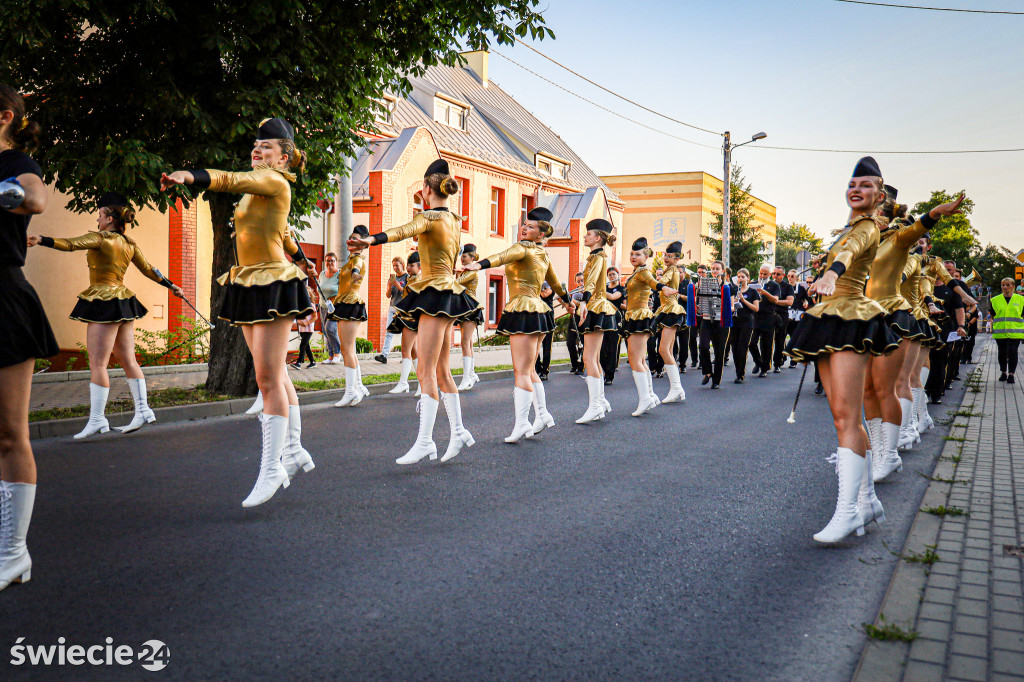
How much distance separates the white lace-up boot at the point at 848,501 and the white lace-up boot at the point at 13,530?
413cm

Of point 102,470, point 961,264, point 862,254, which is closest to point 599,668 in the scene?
point 862,254

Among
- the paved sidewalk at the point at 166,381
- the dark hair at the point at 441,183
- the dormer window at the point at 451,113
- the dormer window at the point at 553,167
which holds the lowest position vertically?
the paved sidewalk at the point at 166,381

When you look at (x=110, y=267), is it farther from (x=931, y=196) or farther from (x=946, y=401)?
(x=931, y=196)

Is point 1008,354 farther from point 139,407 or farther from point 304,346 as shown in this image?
point 139,407

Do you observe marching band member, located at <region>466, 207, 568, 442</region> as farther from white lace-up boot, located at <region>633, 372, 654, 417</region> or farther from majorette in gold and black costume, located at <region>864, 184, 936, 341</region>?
majorette in gold and black costume, located at <region>864, 184, 936, 341</region>

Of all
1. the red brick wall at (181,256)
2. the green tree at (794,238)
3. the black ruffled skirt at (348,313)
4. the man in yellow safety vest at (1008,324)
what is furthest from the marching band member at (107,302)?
the green tree at (794,238)

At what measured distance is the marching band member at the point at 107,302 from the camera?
295 inches

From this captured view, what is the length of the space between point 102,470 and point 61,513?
1369mm

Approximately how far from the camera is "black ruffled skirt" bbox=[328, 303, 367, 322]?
36.4 feet

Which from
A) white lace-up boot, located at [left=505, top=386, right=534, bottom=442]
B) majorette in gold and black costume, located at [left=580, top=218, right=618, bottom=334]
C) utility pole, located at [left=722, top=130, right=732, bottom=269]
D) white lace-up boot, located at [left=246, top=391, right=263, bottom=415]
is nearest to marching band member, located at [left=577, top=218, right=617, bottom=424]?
majorette in gold and black costume, located at [left=580, top=218, right=618, bottom=334]

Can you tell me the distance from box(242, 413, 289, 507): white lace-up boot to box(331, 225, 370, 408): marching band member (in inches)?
226

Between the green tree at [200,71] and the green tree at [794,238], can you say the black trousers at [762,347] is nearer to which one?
the green tree at [200,71]

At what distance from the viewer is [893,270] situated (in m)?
5.50

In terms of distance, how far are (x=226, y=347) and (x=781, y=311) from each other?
39.1ft
